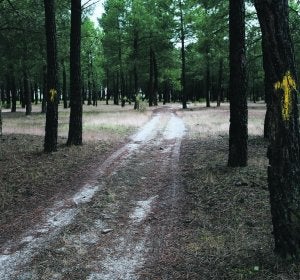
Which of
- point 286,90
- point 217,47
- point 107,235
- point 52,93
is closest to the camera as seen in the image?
point 286,90

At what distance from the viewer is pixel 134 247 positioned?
6.50m

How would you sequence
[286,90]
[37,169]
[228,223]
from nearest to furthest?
[286,90]
[228,223]
[37,169]

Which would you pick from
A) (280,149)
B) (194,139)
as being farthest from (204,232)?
(194,139)

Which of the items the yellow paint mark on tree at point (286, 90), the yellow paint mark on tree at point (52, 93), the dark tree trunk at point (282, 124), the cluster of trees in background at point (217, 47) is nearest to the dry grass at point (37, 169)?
the cluster of trees in background at point (217, 47)

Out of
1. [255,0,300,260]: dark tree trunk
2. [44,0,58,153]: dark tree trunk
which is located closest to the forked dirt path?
[255,0,300,260]: dark tree trunk

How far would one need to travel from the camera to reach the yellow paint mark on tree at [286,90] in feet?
17.4

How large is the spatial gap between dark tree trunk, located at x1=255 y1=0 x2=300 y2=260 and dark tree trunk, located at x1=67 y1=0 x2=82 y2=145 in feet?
39.6

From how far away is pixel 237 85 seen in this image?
10.9m

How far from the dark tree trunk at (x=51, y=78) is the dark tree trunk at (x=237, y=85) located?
6691mm

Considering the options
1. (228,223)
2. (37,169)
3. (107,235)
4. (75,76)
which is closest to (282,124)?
(228,223)

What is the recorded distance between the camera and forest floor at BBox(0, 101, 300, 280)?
573cm

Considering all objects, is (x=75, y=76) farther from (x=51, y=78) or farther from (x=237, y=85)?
(x=237, y=85)

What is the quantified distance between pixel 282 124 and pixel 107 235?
11.7ft

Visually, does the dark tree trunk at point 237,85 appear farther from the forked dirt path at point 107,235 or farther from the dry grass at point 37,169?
the dry grass at point 37,169
